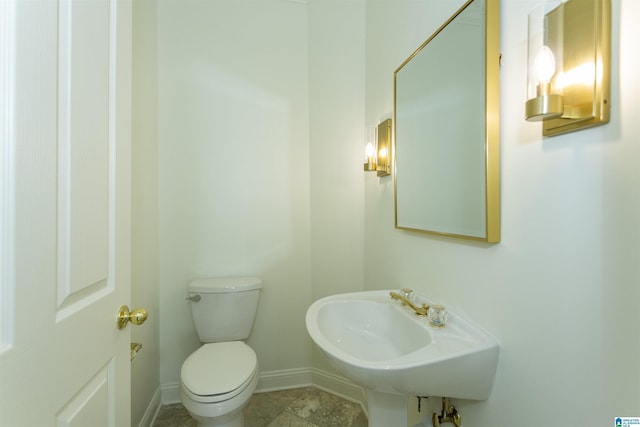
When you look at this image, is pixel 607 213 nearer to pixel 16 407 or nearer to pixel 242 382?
pixel 16 407

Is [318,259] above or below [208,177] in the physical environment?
below

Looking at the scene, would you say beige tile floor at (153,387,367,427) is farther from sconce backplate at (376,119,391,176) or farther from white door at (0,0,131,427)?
sconce backplate at (376,119,391,176)

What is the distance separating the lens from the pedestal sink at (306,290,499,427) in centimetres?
72

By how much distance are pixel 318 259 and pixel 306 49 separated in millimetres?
1452

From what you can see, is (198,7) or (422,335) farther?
(198,7)

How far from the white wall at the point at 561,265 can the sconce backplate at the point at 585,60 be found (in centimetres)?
2

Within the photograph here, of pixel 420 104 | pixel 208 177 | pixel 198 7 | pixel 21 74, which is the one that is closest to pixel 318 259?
pixel 208 177

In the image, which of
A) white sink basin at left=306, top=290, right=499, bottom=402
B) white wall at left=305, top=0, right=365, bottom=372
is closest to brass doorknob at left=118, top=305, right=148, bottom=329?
white sink basin at left=306, top=290, right=499, bottom=402

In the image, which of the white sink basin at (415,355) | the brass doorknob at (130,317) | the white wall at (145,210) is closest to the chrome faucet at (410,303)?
the white sink basin at (415,355)

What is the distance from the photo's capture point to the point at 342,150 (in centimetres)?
171

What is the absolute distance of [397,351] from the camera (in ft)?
3.40

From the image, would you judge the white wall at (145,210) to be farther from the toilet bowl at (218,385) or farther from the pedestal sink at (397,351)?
the pedestal sink at (397,351)

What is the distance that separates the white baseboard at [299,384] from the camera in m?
1.70

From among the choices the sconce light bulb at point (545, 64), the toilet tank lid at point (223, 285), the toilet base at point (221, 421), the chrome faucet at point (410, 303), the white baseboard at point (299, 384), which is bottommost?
the white baseboard at point (299, 384)
